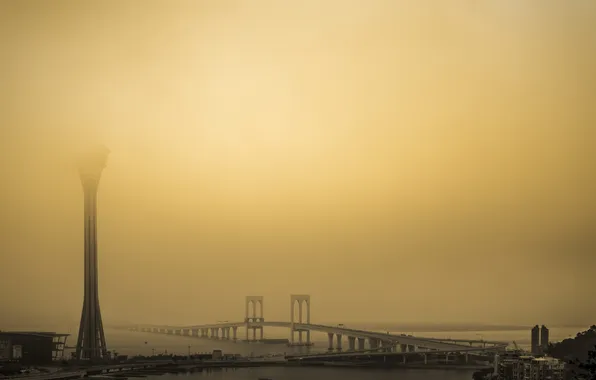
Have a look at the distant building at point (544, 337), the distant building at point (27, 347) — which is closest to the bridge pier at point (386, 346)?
the distant building at point (544, 337)

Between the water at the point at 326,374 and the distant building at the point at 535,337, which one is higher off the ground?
the distant building at the point at 535,337

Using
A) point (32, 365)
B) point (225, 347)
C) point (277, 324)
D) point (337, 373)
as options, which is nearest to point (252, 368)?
point (337, 373)

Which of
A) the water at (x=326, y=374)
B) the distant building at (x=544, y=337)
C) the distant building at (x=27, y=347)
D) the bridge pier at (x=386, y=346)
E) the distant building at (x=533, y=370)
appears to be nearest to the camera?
the distant building at (x=533, y=370)

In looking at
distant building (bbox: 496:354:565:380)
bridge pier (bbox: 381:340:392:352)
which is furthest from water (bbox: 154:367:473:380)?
bridge pier (bbox: 381:340:392:352)

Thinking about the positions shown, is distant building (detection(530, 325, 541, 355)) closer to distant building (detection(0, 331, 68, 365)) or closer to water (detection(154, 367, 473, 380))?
water (detection(154, 367, 473, 380))

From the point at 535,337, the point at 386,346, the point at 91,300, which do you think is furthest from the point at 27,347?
the point at 535,337

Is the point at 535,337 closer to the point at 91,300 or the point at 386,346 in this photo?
the point at 386,346

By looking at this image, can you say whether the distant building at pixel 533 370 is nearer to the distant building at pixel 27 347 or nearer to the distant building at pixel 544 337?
the distant building at pixel 544 337
